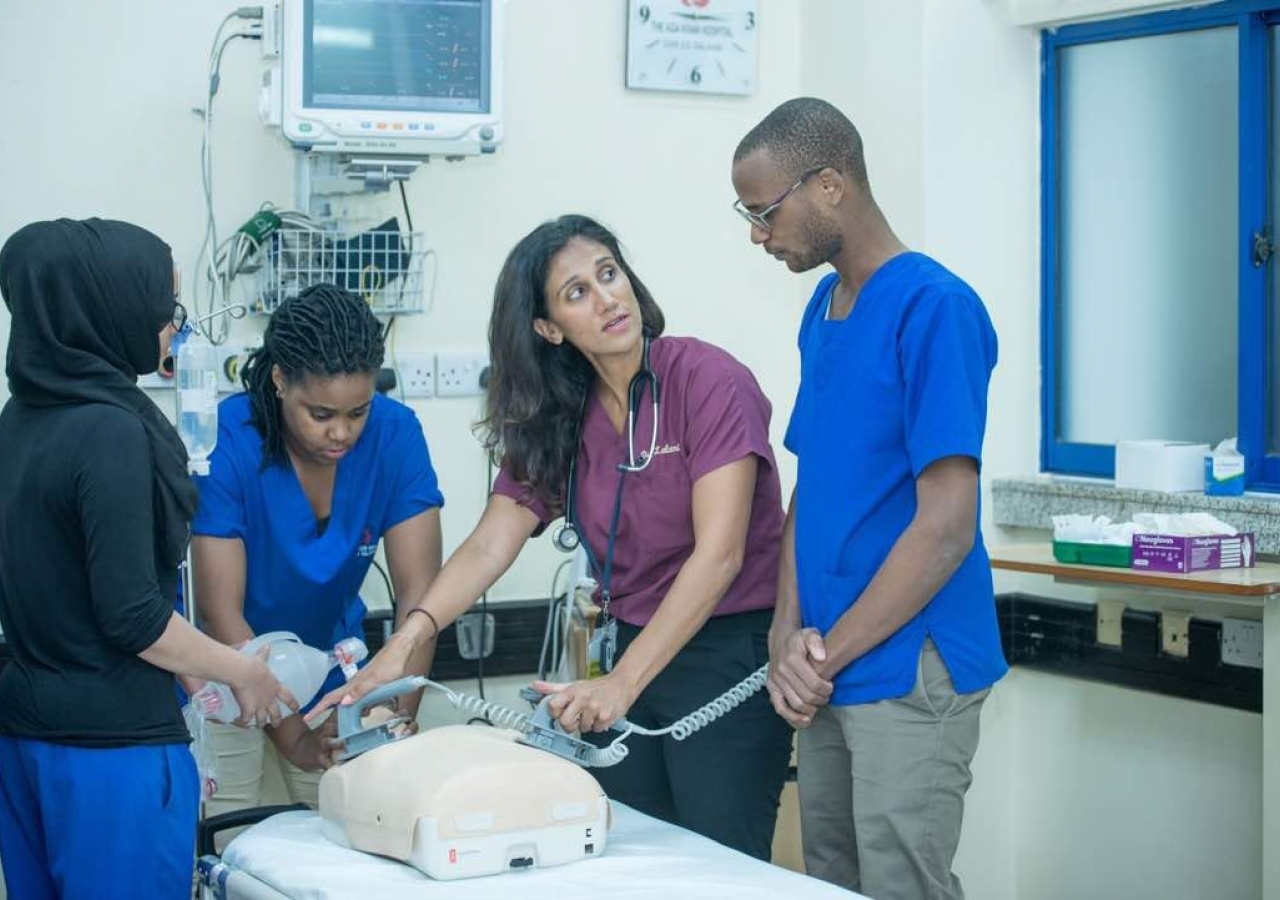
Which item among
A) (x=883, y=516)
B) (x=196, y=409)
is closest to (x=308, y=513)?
(x=196, y=409)

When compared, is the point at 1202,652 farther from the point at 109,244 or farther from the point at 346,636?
the point at 109,244

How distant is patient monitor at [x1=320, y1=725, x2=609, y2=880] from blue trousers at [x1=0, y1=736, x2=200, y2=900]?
0.22m

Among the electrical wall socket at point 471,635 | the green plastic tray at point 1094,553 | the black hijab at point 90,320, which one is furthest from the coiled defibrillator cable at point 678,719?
the electrical wall socket at point 471,635

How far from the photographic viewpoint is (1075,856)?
3600 mm

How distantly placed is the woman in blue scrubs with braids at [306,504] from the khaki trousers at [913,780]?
0.79 metres

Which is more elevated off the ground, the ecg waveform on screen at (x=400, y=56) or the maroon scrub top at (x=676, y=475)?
the ecg waveform on screen at (x=400, y=56)

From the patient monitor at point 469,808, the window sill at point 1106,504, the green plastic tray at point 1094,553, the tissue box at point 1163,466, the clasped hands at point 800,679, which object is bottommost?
the patient monitor at point 469,808

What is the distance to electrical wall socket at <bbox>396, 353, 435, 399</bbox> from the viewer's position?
3473 millimetres

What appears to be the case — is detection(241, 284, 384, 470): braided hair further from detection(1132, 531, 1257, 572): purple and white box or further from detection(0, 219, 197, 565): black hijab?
detection(1132, 531, 1257, 572): purple and white box

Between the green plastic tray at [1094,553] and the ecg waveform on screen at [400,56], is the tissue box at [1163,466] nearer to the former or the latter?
the green plastic tray at [1094,553]

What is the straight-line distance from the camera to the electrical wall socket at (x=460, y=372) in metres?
3.51

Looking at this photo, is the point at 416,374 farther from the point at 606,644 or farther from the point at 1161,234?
the point at 1161,234

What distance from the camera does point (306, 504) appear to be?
9.05 feet

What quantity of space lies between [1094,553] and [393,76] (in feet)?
5.13
